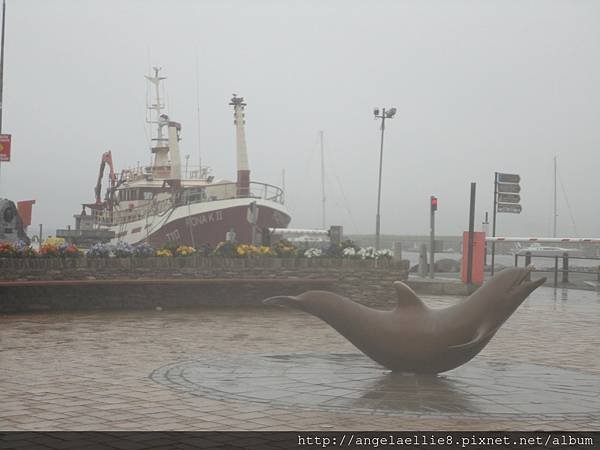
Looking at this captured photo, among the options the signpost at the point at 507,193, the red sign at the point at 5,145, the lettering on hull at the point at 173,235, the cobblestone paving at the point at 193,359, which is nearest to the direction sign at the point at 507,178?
the signpost at the point at 507,193

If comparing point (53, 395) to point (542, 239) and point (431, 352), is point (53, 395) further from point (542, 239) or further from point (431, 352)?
point (542, 239)

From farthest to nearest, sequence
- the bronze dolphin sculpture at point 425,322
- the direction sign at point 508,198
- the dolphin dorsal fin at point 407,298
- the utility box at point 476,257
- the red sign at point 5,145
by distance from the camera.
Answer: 1. the direction sign at point 508,198
2. the utility box at point 476,257
3. the red sign at point 5,145
4. the dolphin dorsal fin at point 407,298
5. the bronze dolphin sculpture at point 425,322

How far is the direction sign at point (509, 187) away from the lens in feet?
80.8

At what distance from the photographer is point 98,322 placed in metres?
12.9

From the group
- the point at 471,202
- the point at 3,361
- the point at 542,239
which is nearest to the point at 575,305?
the point at 471,202

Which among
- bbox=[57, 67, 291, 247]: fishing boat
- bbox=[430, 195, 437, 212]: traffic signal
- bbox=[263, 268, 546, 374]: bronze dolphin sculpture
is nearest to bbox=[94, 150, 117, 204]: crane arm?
bbox=[57, 67, 291, 247]: fishing boat

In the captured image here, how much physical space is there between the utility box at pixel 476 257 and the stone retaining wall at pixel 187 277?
6473 mm

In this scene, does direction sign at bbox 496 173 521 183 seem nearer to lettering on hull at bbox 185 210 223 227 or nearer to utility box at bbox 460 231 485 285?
utility box at bbox 460 231 485 285

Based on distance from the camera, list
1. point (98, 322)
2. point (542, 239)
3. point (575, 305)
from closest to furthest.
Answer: point (98, 322)
point (575, 305)
point (542, 239)

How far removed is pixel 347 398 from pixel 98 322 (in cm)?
748

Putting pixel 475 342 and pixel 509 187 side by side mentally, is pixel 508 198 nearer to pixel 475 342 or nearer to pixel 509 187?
pixel 509 187

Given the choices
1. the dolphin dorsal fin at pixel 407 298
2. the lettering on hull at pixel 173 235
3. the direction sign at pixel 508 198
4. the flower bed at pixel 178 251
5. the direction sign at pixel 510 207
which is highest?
the direction sign at pixel 508 198

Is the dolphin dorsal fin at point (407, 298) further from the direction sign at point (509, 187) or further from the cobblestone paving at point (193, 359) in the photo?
the direction sign at point (509, 187)

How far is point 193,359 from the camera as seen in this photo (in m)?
8.90
